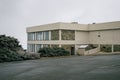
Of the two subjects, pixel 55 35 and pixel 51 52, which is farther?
pixel 55 35

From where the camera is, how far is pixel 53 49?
100 ft

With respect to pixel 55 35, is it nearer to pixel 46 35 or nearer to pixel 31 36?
pixel 46 35

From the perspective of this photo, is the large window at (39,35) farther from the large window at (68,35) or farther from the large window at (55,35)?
the large window at (68,35)

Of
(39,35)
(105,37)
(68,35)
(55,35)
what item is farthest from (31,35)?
(105,37)

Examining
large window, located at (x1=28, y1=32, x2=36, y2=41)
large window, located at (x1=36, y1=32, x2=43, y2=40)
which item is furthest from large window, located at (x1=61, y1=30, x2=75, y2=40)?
large window, located at (x1=28, y1=32, x2=36, y2=41)

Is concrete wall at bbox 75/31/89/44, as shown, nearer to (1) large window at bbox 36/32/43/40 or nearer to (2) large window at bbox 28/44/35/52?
(1) large window at bbox 36/32/43/40

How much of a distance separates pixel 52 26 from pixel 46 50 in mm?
8193

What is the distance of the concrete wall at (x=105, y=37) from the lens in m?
35.0

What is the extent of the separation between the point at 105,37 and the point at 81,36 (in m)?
4.46

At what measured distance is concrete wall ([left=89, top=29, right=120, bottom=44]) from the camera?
35022 mm

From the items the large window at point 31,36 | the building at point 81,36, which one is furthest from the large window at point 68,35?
the large window at point 31,36

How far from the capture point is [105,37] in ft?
120

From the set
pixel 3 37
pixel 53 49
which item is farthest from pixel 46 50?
pixel 3 37

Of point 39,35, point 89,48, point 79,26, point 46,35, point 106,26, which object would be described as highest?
point 79,26
